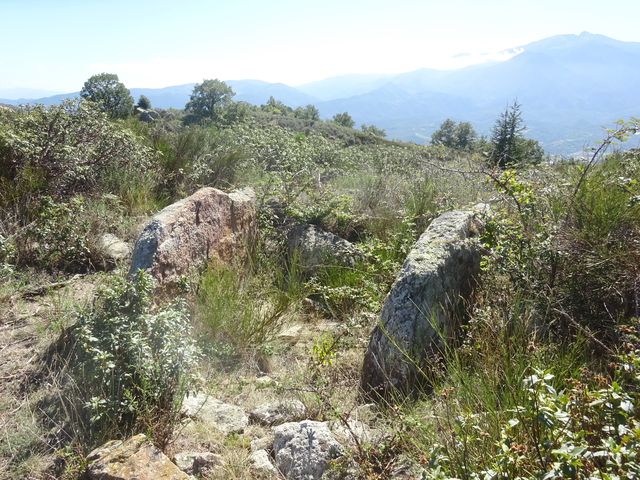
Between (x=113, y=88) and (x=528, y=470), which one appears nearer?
(x=528, y=470)

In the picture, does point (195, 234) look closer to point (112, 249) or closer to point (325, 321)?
point (112, 249)

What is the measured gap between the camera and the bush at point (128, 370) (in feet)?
8.57

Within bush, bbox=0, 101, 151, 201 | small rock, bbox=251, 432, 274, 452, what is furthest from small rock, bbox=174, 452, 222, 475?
bush, bbox=0, 101, 151, 201

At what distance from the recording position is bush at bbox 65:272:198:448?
8.57 ft

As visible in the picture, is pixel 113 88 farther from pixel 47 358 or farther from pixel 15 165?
pixel 47 358

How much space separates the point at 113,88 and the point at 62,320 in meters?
28.6

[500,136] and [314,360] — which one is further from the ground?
[500,136]

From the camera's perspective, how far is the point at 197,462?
2.52m

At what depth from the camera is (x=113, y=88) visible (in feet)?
92.4

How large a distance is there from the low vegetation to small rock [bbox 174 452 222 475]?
0.10 meters

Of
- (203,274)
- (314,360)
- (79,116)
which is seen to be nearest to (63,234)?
Result: (203,274)

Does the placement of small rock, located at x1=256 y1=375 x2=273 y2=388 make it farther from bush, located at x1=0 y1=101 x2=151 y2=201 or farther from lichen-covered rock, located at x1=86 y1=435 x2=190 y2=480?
bush, located at x1=0 y1=101 x2=151 y2=201

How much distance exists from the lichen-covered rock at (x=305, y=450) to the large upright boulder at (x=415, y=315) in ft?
1.75

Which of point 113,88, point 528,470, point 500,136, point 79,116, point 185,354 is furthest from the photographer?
point 113,88
